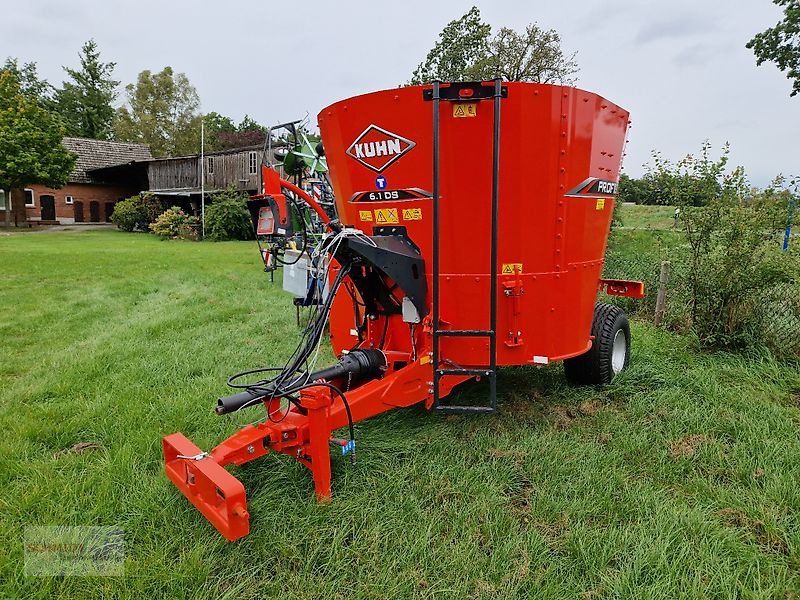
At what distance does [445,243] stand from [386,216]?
42cm

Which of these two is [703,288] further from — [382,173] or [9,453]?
[9,453]

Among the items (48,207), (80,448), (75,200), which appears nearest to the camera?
(80,448)

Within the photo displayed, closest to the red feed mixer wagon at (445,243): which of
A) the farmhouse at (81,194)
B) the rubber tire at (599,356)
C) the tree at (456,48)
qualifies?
the rubber tire at (599,356)

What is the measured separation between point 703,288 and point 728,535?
3364 millimetres

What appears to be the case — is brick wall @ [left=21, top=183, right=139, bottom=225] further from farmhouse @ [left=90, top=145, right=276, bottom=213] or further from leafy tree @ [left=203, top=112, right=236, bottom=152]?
leafy tree @ [left=203, top=112, right=236, bottom=152]

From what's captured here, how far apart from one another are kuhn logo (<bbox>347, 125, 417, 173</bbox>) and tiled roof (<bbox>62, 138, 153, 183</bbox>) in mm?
36194

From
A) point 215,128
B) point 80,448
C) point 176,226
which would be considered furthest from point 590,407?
point 215,128

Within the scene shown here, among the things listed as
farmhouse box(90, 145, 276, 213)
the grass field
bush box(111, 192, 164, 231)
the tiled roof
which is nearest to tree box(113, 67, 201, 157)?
the tiled roof

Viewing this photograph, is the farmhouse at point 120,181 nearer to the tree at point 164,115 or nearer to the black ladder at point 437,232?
the tree at point 164,115

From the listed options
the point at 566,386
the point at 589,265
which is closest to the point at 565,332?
the point at 589,265

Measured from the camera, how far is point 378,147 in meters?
3.37

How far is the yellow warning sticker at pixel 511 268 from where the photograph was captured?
3416 millimetres

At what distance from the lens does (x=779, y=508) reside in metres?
2.84

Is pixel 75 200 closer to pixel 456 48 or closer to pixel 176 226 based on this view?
pixel 176 226
